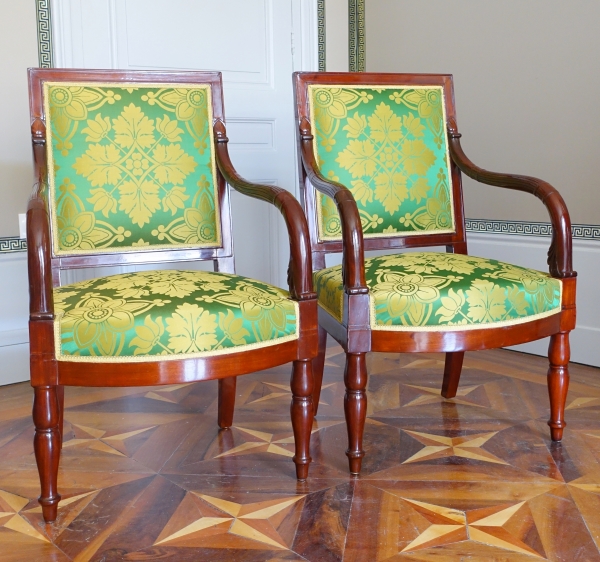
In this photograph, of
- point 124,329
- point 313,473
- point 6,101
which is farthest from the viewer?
point 6,101

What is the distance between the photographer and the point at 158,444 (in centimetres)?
192

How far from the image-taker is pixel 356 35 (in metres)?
3.21

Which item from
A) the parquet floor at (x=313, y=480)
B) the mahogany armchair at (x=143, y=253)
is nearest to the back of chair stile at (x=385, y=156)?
the mahogany armchair at (x=143, y=253)

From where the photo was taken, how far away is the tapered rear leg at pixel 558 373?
1789 mm

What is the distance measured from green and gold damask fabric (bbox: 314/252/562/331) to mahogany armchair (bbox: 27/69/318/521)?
16cm

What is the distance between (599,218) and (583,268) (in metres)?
0.19

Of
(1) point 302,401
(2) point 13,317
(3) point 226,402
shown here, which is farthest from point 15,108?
(1) point 302,401

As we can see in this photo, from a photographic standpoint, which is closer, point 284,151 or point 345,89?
point 345,89

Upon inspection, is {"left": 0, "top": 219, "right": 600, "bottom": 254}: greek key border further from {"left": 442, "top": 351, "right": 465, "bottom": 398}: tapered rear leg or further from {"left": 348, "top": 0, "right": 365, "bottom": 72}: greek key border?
{"left": 348, "top": 0, "right": 365, "bottom": 72}: greek key border

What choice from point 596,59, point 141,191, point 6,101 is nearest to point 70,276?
point 6,101

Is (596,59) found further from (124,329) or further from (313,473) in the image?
(124,329)

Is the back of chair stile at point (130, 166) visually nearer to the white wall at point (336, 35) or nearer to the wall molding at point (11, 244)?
the wall molding at point (11, 244)

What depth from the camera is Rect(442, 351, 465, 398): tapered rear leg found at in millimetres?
2199

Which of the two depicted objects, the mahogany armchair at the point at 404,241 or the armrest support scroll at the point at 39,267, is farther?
the mahogany armchair at the point at 404,241
